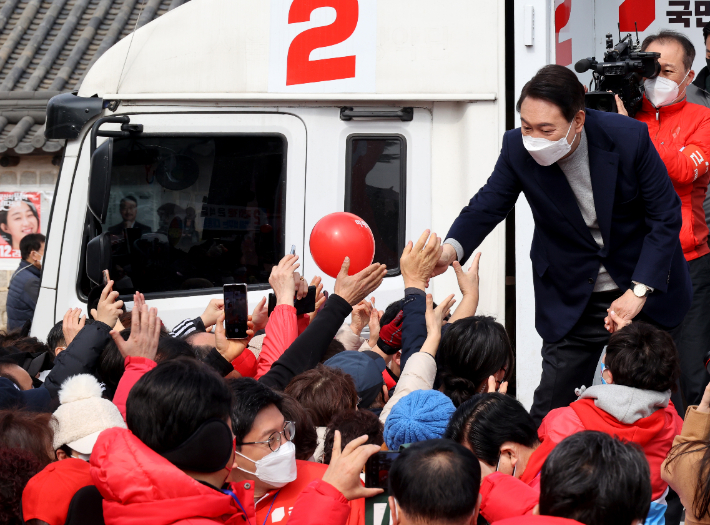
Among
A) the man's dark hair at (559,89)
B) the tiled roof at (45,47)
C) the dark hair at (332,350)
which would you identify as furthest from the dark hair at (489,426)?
the tiled roof at (45,47)

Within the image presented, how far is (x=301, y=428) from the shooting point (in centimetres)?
273

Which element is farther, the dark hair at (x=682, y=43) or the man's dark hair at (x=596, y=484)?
the dark hair at (x=682, y=43)

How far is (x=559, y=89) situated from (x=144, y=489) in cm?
211

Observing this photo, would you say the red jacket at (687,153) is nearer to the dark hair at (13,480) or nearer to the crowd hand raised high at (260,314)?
the crowd hand raised high at (260,314)

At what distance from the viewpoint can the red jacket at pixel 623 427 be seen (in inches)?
110

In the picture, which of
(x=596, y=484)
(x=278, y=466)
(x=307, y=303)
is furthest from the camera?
(x=307, y=303)

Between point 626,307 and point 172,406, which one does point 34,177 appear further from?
point 172,406

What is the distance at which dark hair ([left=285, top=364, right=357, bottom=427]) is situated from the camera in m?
3.02

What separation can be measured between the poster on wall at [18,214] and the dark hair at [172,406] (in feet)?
28.6

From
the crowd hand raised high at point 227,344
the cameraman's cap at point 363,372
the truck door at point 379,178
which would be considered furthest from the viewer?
the truck door at point 379,178

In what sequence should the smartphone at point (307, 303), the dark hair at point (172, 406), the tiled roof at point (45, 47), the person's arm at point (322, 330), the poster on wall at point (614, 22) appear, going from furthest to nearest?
the tiled roof at point (45, 47)
the poster on wall at point (614, 22)
the smartphone at point (307, 303)
the person's arm at point (322, 330)
the dark hair at point (172, 406)

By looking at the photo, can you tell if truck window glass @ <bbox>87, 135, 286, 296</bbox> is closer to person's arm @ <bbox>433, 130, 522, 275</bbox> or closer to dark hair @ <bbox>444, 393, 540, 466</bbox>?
person's arm @ <bbox>433, 130, 522, 275</bbox>

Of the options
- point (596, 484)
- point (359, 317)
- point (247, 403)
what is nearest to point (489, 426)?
point (596, 484)

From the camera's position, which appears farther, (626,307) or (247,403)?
(626,307)
